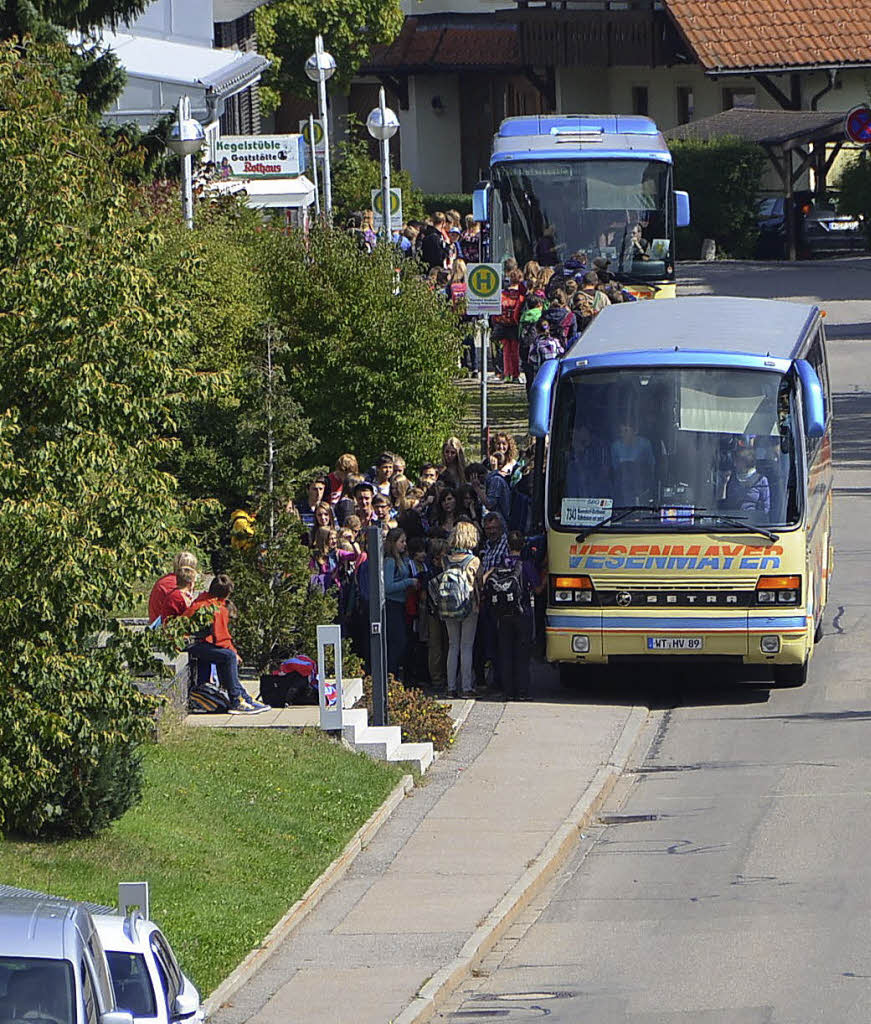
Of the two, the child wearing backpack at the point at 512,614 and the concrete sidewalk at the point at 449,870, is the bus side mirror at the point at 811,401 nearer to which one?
the child wearing backpack at the point at 512,614

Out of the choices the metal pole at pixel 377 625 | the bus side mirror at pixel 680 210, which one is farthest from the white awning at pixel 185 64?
the metal pole at pixel 377 625

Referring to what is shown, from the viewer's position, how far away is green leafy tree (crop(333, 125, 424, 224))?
5150cm

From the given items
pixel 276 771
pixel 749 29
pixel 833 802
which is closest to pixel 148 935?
pixel 276 771

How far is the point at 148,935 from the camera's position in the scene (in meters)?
8.78

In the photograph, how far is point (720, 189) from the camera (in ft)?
186

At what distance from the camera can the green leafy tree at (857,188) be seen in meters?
54.3

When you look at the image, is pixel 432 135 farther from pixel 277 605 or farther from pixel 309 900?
pixel 309 900

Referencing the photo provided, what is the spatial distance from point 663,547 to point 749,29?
48.7 m

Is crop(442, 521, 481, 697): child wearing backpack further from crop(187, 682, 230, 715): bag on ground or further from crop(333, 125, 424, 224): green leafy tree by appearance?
crop(333, 125, 424, 224): green leafy tree

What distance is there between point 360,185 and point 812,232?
43.1 ft

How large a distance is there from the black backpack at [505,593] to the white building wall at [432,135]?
58.8 m

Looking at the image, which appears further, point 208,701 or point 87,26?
point 87,26

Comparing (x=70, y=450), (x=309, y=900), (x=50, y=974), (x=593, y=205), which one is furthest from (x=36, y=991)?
(x=593, y=205)

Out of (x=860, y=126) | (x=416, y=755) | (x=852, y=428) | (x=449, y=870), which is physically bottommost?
(x=449, y=870)
